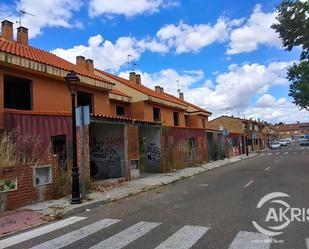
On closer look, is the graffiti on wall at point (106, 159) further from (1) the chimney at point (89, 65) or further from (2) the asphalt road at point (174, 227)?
(1) the chimney at point (89, 65)

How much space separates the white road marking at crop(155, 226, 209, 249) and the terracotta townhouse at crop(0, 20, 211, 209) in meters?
5.69

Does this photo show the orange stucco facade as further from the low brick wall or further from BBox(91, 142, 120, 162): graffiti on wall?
the low brick wall

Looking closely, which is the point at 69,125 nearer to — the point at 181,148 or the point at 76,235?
the point at 76,235

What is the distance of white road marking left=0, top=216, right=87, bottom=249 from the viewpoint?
24.2ft

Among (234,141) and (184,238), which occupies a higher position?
(234,141)

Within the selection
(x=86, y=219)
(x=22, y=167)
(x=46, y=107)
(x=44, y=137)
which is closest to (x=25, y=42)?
(x=46, y=107)

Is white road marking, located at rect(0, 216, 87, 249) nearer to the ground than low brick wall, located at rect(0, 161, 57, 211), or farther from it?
nearer to the ground

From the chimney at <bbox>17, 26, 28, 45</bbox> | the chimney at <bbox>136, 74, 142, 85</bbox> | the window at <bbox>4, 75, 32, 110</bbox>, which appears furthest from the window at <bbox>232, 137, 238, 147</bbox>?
the window at <bbox>4, 75, 32, 110</bbox>

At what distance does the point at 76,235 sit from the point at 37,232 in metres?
1.11

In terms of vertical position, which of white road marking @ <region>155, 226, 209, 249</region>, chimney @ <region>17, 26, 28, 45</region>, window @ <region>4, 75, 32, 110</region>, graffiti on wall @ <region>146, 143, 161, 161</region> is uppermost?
chimney @ <region>17, 26, 28, 45</region>

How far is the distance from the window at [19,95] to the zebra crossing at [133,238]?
311 inches

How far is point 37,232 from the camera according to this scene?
26.8 ft

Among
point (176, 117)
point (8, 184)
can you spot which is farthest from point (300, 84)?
point (8, 184)

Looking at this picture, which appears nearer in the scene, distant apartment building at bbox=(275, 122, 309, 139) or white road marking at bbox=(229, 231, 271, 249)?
white road marking at bbox=(229, 231, 271, 249)
